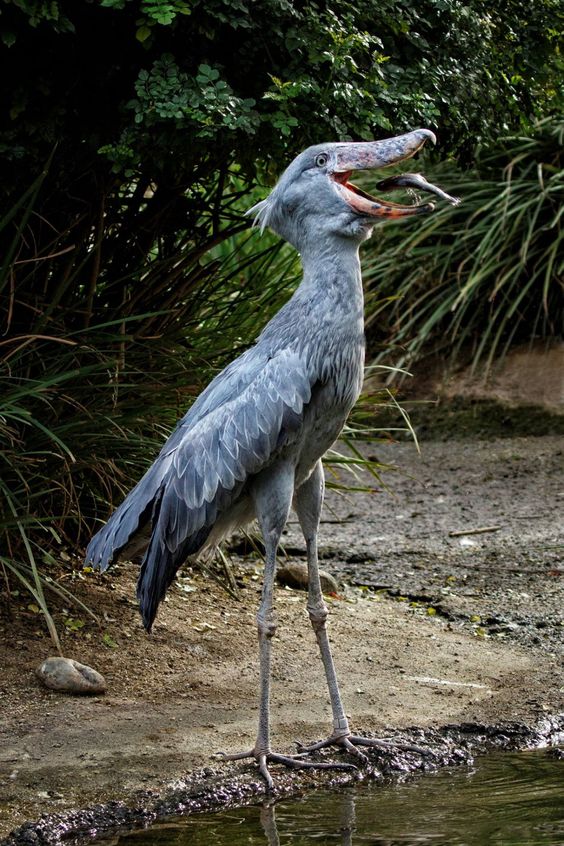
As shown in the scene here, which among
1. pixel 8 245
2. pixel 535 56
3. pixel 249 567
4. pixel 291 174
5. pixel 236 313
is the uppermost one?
pixel 535 56

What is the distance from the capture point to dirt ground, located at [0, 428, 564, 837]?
384cm

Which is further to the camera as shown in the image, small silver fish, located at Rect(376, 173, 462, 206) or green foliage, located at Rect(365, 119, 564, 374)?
green foliage, located at Rect(365, 119, 564, 374)

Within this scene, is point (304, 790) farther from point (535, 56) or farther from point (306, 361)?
point (535, 56)

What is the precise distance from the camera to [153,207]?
17.9ft

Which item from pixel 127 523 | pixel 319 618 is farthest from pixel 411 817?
pixel 127 523

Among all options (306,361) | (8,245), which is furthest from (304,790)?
(8,245)

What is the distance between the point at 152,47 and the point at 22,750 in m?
2.51

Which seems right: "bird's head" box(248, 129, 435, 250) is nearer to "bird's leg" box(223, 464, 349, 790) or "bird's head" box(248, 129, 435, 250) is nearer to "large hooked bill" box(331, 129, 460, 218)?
"large hooked bill" box(331, 129, 460, 218)

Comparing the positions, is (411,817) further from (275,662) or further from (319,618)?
(275,662)

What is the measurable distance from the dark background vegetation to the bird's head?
26 centimetres

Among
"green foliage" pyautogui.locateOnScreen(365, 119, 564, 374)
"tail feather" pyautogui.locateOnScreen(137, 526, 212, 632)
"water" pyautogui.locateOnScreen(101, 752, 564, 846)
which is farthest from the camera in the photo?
"green foliage" pyautogui.locateOnScreen(365, 119, 564, 374)

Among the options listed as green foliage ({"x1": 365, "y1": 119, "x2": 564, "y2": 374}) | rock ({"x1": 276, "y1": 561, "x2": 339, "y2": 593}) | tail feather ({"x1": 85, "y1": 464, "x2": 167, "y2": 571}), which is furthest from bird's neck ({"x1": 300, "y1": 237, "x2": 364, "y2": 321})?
green foliage ({"x1": 365, "y1": 119, "x2": 564, "y2": 374})

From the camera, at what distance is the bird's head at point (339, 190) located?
4023 millimetres

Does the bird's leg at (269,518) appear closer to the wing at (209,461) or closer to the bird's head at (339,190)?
the wing at (209,461)
